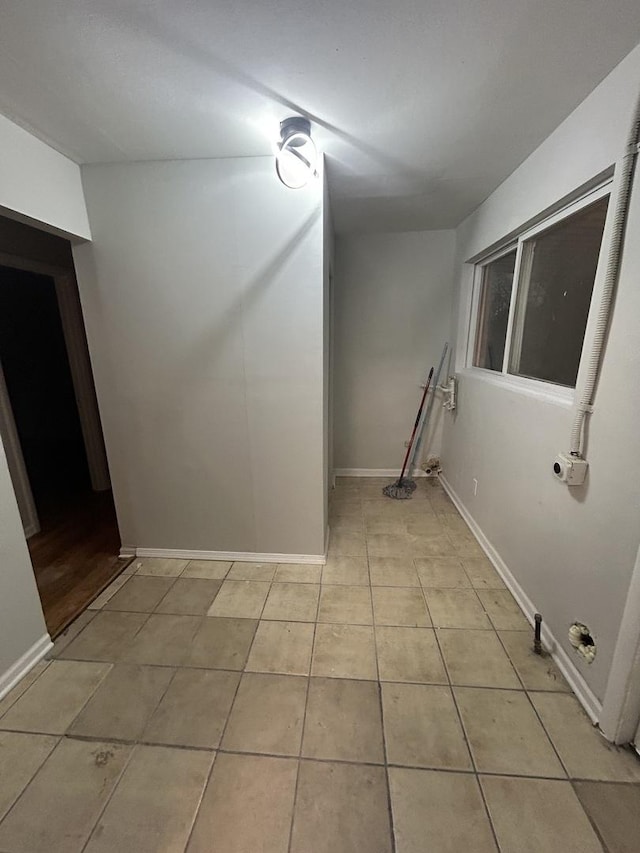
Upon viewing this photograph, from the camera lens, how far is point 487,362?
99.8 inches

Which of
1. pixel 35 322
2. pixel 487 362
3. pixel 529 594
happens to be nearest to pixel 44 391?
pixel 35 322

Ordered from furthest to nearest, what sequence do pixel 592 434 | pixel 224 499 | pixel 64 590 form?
pixel 224 499
pixel 64 590
pixel 592 434

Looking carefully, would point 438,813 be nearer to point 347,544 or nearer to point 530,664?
point 530,664

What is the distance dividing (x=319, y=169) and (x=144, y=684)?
8.17 feet

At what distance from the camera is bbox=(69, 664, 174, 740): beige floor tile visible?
3.98 ft

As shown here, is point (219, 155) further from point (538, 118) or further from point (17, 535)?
point (17, 535)

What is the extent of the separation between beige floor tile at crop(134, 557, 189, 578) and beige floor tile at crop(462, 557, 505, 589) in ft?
5.89

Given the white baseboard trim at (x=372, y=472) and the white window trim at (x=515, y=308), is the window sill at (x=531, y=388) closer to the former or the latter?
the white window trim at (x=515, y=308)

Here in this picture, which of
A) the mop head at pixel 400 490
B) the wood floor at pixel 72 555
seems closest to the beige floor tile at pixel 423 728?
the wood floor at pixel 72 555

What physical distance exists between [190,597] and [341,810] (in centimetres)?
120

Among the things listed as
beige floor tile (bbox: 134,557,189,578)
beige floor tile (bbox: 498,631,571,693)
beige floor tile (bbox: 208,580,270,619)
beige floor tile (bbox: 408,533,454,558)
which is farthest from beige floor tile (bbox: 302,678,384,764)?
beige floor tile (bbox: 134,557,189,578)

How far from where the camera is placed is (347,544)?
235 centimetres

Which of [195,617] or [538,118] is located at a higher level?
[538,118]

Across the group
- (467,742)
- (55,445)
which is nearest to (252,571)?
(467,742)
